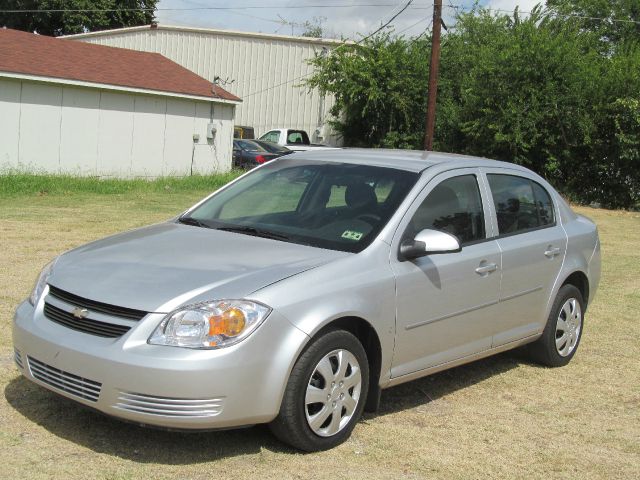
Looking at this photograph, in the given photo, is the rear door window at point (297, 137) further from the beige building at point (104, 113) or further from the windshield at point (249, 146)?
the beige building at point (104, 113)

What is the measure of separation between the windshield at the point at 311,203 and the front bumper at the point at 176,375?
3.15 feet

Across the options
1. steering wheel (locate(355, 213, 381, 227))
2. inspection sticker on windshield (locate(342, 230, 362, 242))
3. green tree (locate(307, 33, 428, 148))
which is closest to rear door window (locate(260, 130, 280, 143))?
green tree (locate(307, 33, 428, 148))

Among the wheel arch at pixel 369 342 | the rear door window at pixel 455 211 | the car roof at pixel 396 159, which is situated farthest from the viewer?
the car roof at pixel 396 159

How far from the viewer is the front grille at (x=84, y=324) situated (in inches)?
163

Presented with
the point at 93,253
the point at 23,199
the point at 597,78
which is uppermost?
the point at 597,78

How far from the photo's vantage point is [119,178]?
2270cm

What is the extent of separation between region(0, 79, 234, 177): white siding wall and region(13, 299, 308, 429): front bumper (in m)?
17.0

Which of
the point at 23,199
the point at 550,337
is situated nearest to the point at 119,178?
the point at 23,199

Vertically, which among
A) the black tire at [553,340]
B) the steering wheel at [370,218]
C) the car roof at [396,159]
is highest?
the car roof at [396,159]

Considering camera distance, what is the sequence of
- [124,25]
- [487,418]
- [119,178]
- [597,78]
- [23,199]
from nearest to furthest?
[487,418]
[23,199]
[119,178]
[597,78]
[124,25]

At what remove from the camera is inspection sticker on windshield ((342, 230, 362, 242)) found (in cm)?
497

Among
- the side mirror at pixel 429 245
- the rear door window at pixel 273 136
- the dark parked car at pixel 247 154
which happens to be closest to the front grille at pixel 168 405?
the side mirror at pixel 429 245

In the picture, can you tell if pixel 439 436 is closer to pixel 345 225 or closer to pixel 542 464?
pixel 542 464

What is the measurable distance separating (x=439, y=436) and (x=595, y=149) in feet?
73.2
